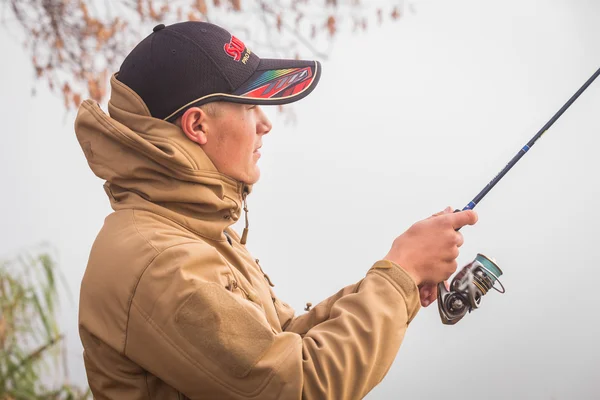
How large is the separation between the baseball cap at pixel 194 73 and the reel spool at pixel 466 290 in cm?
54

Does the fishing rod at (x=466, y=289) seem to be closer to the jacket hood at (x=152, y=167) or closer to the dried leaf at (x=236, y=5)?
the jacket hood at (x=152, y=167)

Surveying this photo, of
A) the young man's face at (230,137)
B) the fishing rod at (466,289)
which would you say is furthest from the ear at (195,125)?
the fishing rod at (466,289)

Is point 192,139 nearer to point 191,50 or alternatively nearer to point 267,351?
point 191,50

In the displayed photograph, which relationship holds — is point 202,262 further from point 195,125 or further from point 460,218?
point 460,218

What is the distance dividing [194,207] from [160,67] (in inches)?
12.0

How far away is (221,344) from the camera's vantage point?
1.51m

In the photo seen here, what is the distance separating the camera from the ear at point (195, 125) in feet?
5.82

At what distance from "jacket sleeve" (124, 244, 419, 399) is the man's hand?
16cm

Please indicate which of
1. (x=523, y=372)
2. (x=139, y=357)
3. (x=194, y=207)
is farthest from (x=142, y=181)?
(x=523, y=372)

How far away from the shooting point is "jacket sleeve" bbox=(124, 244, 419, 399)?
152 cm

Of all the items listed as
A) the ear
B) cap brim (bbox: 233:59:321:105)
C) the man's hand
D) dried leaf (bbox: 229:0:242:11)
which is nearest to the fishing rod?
the man's hand

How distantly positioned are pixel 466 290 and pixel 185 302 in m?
0.69

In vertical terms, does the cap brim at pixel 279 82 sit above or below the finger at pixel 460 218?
below

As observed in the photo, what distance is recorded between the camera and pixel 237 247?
2021mm
